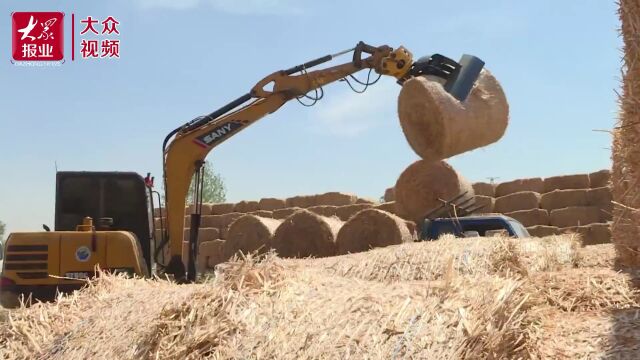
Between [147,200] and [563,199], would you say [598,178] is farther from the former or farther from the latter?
[147,200]

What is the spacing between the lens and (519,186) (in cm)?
1600

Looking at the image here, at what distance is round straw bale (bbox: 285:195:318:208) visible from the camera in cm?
1948

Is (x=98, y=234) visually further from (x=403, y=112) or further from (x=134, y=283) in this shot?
(x=403, y=112)

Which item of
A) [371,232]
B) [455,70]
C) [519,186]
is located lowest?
[371,232]

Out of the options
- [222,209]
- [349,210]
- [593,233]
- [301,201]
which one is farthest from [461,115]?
[222,209]

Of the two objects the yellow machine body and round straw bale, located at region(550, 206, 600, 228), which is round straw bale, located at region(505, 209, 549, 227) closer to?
round straw bale, located at region(550, 206, 600, 228)

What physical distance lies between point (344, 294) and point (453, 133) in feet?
21.6

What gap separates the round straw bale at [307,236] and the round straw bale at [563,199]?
4746 mm

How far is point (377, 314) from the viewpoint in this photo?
3.86 meters

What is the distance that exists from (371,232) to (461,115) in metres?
3.05

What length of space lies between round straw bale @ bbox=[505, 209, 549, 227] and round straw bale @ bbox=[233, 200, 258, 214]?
8.09 metres

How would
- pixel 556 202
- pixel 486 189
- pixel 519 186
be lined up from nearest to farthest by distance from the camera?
pixel 556 202, pixel 519 186, pixel 486 189

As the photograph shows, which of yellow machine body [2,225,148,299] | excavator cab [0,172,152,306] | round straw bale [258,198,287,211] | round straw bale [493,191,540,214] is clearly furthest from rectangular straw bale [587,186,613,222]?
yellow machine body [2,225,148,299]

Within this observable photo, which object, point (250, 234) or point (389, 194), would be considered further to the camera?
point (389, 194)
